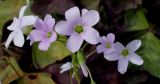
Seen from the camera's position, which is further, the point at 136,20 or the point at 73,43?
the point at 136,20

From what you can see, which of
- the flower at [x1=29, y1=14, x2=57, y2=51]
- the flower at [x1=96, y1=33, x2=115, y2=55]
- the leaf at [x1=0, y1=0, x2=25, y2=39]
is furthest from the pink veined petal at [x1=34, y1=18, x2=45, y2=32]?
the leaf at [x1=0, y1=0, x2=25, y2=39]

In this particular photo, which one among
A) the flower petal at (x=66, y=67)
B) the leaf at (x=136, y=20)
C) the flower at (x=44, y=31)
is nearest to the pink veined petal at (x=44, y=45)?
the flower at (x=44, y=31)

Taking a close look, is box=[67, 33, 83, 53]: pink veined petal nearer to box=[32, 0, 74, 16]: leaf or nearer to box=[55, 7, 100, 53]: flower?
box=[55, 7, 100, 53]: flower

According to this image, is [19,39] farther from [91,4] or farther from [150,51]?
[150,51]

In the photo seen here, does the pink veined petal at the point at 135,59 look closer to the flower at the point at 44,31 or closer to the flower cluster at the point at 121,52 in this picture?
the flower cluster at the point at 121,52

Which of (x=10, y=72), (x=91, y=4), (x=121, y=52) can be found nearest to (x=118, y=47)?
(x=121, y=52)

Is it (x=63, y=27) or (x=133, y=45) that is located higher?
(x=63, y=27)

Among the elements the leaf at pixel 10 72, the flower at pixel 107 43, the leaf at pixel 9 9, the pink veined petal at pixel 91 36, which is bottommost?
the leaf at pixel 10 72
